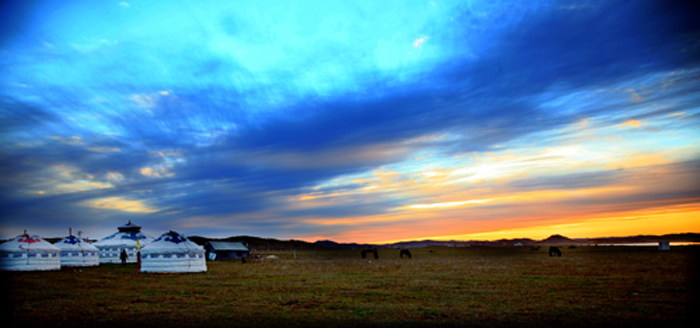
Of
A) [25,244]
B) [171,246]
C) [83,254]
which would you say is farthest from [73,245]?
[171,246]

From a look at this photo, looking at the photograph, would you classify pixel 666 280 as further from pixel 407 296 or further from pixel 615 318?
pixel 407 296

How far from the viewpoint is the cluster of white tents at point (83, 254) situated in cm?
3331

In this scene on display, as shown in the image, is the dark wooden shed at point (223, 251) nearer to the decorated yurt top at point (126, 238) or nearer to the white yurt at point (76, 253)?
the decorated yurt top at point (126, 238)

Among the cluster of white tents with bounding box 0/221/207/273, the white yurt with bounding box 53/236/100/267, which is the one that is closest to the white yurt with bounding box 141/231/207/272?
the cluster of white tents with bounding box 0/221/207/273

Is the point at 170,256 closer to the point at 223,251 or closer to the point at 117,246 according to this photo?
the point at 117,246

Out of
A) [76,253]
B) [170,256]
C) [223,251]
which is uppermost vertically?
[170,256]

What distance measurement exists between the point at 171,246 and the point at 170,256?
0.89m

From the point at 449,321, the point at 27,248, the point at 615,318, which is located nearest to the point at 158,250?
the point at 27,248

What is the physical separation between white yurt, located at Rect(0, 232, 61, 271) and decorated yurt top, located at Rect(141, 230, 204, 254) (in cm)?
1354

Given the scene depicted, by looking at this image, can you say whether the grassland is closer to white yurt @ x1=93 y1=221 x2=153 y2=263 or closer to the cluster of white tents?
the cluster of white tents

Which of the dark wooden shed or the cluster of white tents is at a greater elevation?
the cluster of white tents

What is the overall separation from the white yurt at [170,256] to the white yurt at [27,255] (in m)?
13.5

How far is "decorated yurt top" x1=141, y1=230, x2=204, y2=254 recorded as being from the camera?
110 ft

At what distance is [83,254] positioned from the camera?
1833 inches
